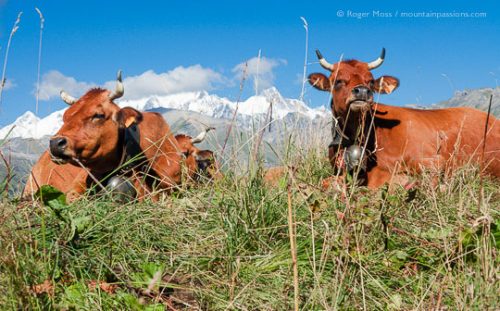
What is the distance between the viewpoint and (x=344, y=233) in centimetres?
301

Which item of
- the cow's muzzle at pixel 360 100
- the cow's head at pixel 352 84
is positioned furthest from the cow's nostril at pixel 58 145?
the cow's muzzle at pixel 360 100

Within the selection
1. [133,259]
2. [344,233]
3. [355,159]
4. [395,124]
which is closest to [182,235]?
[133,259]

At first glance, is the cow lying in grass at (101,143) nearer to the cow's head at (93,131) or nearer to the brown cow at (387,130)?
the cow's head at (93,131)

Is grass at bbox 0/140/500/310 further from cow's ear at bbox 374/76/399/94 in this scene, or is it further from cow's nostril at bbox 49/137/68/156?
cow's ear at bbox 374/76/399/94

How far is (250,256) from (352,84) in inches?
197

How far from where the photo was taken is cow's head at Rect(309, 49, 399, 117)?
25.0ft

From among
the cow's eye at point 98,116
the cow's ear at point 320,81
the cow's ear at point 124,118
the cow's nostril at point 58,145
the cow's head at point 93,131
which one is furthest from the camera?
the cow's ear at point 320,81

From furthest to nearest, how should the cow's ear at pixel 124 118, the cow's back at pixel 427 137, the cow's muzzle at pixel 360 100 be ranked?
the cow's back at pixel 427 137
the cow's ear at pixel 124 118
the cow's muzzle at pixel 360 100

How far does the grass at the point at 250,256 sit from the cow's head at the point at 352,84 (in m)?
Answer: 3.20

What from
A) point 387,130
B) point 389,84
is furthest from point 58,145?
point 389,84

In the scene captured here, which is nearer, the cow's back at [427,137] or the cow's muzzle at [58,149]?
the cow's muzzle at [58,149]

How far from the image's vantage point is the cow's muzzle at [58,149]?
668cm

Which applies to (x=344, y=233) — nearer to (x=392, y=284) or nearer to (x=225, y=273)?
(x=392, y=284)

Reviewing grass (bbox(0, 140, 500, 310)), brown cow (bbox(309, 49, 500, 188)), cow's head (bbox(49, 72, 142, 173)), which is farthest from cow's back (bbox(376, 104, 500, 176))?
cow's head (bbox(49, 72, 142, 173))
